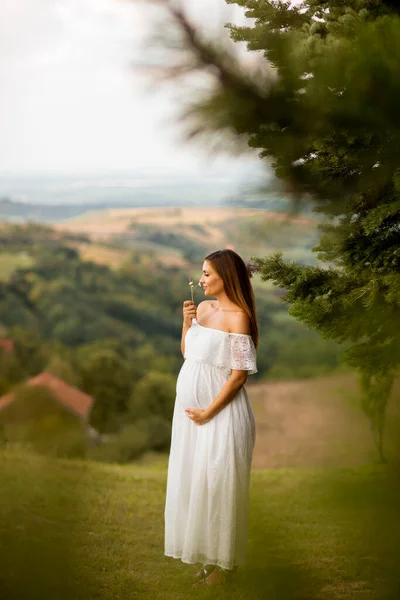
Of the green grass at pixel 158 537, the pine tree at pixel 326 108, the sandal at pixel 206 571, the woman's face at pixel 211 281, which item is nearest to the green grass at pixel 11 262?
the green grass at pixel 158 537

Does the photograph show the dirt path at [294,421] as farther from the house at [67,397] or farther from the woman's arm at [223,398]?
the woman's arm at [223,398]

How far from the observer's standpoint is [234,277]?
2.40 metres

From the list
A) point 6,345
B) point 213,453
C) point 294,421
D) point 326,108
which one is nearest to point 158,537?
point 213,453

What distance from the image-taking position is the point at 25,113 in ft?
45.4

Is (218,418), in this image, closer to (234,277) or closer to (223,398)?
(223,398)

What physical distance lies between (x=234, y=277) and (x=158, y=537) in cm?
182

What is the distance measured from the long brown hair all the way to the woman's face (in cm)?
1

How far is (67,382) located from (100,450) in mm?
1412

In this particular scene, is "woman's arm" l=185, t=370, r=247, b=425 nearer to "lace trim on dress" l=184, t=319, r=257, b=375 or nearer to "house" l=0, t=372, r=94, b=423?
"lace trim on dress" l=184, t=319, r=257, b=375

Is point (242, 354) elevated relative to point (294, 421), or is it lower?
elevated

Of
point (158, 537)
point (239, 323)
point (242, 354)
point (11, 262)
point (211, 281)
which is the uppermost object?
point (11, 262)

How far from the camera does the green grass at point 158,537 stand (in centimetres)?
107

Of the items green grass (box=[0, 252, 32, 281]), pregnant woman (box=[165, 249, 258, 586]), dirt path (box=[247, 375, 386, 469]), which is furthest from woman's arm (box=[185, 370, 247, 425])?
green grass (box=[0, 252, 32, 281])

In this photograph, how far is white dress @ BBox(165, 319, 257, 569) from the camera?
2.38 meters
